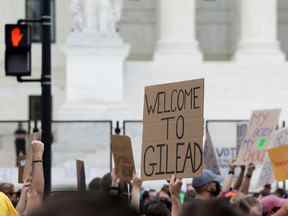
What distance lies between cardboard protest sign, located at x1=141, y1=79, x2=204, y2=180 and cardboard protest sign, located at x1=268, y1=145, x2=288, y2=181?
2.83 meters

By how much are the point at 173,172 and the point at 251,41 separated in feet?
90.5

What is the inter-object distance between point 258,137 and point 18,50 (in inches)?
123

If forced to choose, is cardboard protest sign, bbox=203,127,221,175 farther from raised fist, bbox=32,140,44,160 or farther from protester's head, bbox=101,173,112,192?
raised fist, bbox=32,140,44,160

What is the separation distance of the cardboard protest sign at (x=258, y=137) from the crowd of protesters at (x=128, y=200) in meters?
1.03

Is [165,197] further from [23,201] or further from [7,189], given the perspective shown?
[23,201]

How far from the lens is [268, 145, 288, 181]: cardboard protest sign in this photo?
11.5 meters

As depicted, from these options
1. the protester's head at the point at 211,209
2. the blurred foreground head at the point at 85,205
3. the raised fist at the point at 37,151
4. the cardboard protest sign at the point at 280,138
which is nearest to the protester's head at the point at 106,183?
the blurred foreground head at the point at 85,205

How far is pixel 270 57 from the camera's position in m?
34.8

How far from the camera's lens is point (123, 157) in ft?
35.1

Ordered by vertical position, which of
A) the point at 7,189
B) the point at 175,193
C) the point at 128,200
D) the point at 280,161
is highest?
the point at 128,200

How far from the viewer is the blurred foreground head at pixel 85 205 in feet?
11.0

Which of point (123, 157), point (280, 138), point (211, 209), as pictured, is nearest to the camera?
point (211, 209)

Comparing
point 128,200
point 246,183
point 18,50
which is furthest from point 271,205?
point 128,200

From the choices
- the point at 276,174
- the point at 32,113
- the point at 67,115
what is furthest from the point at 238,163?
the point at 32,113
